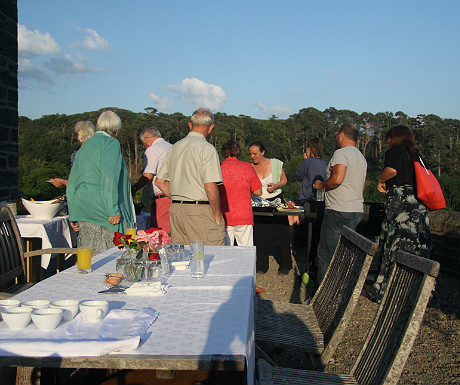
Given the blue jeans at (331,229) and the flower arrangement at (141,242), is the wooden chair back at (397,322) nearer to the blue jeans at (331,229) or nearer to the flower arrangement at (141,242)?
the flower arrangement at (141,242)

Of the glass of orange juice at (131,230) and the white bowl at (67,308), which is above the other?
the glass of orange juice at (131,230)

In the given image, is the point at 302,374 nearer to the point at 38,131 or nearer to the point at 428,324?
the point at 428,324

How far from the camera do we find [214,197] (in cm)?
396

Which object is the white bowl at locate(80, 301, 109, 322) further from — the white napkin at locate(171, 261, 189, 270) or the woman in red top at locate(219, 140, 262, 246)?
the woman in red top at locate(219, 140, 262, 246)

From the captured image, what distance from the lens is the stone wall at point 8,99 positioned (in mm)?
6324

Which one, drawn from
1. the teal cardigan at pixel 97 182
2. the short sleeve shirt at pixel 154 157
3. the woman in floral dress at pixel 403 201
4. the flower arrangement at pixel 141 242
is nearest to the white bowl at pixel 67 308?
the flower arrangement at pixel 141 242

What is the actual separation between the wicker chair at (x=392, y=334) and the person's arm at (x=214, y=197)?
1.84m

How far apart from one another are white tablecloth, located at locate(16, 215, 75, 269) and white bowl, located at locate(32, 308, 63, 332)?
2963 millimetres

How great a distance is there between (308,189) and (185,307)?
214 inches

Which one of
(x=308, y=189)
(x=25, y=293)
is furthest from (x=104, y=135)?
(x=308, y=189)

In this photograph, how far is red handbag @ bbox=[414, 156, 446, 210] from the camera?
4426mm

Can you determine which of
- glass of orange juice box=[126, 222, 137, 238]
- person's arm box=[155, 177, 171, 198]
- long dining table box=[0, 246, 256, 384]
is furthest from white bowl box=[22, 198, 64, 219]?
glass of orange juice box=[126, 222, 137, 238]

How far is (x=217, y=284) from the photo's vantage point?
235cm

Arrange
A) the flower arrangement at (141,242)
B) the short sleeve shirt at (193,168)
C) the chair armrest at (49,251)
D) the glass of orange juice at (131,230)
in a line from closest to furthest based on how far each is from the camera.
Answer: the flower arrangement at (141,242)
the glass of orange juice at (131,230)
the chair armrest at (49,251)
the short sleeve shirt at (193,168)
